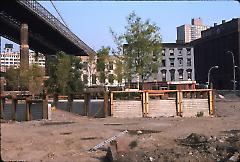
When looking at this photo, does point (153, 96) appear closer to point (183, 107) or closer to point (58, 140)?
point (183, 107)

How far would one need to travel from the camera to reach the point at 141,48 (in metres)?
41.5

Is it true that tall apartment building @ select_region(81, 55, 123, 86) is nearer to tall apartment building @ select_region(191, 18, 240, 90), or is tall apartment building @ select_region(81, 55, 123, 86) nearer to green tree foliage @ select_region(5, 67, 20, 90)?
green tree foliage @ select_region(5, 67, 20, 90)

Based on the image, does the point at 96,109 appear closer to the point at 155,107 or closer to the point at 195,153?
the point at 155,107

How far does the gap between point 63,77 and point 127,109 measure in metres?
34.8

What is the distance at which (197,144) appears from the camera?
12469 mm

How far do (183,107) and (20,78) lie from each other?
115 ft

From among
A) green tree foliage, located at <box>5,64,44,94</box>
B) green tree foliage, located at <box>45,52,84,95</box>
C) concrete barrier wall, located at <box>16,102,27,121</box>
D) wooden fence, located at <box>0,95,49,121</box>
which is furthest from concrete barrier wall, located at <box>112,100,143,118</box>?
green tree foliage, located at <box>45,52,84,95</box>

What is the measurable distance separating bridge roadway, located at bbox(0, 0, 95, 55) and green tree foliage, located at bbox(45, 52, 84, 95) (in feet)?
29.6

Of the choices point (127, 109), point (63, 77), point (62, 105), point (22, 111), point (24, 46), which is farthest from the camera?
point (24, 46)

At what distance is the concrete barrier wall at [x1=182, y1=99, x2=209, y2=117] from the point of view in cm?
2692

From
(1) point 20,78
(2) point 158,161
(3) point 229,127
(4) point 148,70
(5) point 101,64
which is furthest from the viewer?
(5) point 101,64

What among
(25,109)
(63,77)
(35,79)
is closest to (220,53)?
(63,77)

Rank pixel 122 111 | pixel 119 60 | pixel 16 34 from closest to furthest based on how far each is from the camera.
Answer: pixel 122 111 → pixel 119 60 → pixel 16 34

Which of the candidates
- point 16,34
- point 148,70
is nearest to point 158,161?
point 148,70
